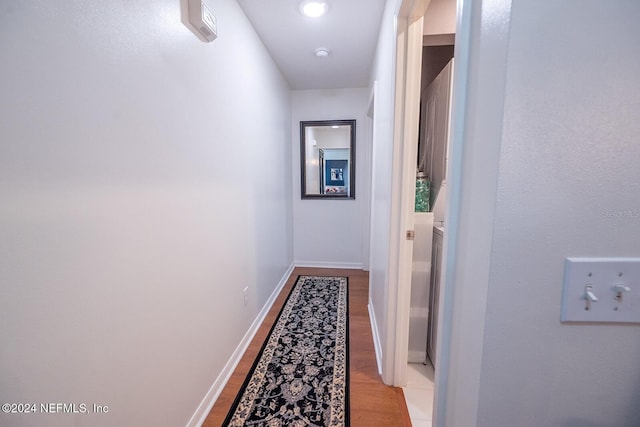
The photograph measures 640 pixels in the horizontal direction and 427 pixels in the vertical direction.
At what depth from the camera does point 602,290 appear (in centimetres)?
45

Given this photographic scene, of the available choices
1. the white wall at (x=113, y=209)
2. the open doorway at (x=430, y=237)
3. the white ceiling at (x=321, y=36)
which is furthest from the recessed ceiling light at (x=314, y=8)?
the open doorway at (x=430, y=237)

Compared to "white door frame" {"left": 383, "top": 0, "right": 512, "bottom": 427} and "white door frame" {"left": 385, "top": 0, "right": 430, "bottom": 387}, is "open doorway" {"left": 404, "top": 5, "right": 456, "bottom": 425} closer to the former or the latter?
"white door frame" {"left": 385, "top": 0, "right": 430, "bottom": 387}

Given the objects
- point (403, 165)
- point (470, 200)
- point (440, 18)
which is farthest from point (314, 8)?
point (470, 200)

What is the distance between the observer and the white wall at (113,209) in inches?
23.4

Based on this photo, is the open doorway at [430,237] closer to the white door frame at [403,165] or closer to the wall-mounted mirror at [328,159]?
the white door frame at [403,165]

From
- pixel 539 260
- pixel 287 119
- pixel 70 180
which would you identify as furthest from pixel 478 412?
pixel 287 119

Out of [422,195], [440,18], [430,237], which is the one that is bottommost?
[430,237]

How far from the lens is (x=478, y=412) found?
19.4 inches

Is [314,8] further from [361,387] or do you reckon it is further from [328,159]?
[361,387]

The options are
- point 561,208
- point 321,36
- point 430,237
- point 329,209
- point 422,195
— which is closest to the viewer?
point 561,208

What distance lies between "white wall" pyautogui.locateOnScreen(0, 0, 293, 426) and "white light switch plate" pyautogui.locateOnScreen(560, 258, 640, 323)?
1.14m

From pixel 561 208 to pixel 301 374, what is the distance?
5.43ft

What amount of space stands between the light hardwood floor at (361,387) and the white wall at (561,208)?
3.54 feet

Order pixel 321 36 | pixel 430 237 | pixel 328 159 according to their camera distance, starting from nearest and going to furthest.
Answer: pixel 430 237
pixel 321 36
pixel 328 159
